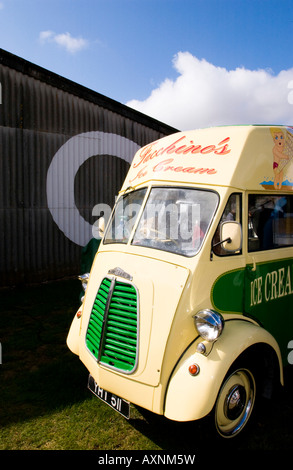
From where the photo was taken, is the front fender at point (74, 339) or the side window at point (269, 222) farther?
the front fender at point (74, 339)

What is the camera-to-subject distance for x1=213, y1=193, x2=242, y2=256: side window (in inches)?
137

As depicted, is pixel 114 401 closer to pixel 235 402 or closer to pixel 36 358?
pixel 235 402

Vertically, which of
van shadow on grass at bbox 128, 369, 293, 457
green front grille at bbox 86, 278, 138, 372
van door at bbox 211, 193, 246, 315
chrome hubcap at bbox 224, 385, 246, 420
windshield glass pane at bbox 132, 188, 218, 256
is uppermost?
windshield glass pane at bbox 132, 188, 218, 256

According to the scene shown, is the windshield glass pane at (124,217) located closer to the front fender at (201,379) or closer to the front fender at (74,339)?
the front fender at (74,339)

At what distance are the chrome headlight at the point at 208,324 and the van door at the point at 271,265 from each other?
74 cm

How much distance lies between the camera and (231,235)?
10.9ft

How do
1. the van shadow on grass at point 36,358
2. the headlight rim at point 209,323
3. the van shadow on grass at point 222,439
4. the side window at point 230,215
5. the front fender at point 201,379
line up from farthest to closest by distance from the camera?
1. the van shadow on grass at point 36,358
2. the side window at point 230,215
3. the van shadow on grass at point 222,439
4. the headlight rim at point 209,323
5. the front fender at point 201,379

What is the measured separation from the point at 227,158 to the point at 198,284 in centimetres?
134

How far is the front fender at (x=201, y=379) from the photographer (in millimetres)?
2879

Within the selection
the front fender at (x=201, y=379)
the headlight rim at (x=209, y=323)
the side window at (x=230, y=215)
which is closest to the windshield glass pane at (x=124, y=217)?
the side window at (x=230, y=215)

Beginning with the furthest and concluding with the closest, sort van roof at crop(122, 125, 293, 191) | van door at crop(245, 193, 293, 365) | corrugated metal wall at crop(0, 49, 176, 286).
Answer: corrugated metal wall at crop(0, 49, 176, 286)
van door at crop(245, 193, 293, 365)
van roof at crop(122, 125, 293, 191)

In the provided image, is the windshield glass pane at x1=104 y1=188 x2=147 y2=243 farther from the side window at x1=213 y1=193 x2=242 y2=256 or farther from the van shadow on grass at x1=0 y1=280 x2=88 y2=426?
the van shadow on grass at x1=0 y1=280 x2=88 y2=426

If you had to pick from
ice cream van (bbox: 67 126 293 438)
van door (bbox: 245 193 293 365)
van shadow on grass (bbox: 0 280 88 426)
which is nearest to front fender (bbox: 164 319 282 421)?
ice cream van (bbox: 67 126 293 438)

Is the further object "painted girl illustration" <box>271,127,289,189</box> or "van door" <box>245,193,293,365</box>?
"painted girl illustration" <box>271,127,289,189</box>
